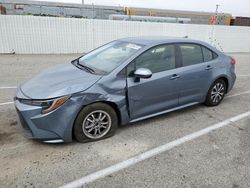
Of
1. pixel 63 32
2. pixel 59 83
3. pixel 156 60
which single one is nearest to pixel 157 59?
pixel 156 60

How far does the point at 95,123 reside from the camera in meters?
3.32

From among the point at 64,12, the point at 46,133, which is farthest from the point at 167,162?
the point at 64,12

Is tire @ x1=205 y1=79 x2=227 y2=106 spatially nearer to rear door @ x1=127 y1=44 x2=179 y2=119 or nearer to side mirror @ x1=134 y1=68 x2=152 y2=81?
rear door @ x1=127 y1=44 x2=179 y2=119

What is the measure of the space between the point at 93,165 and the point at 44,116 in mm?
879

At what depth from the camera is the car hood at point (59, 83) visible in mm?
3016

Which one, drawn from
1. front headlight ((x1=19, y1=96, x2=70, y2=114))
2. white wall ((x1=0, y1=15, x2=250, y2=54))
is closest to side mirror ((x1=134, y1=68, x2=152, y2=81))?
front headlight ((x1=19, y1=96, x2=70, y2=114))

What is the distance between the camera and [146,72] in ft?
11.1

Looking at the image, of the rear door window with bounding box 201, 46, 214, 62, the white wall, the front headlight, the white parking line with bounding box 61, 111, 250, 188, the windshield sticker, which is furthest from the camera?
the white wall

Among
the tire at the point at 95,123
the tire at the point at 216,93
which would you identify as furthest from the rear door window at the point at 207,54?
the tire at the point at 95,123

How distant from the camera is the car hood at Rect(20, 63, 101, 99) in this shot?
3.02 metres

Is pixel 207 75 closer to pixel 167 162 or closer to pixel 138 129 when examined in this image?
pixel 138 129

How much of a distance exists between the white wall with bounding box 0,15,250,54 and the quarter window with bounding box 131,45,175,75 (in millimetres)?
10313

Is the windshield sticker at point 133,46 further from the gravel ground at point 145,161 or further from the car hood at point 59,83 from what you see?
the gravel ground at point 145,161

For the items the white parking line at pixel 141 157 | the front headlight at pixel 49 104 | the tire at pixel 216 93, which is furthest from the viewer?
the tire at pixel 216 93
